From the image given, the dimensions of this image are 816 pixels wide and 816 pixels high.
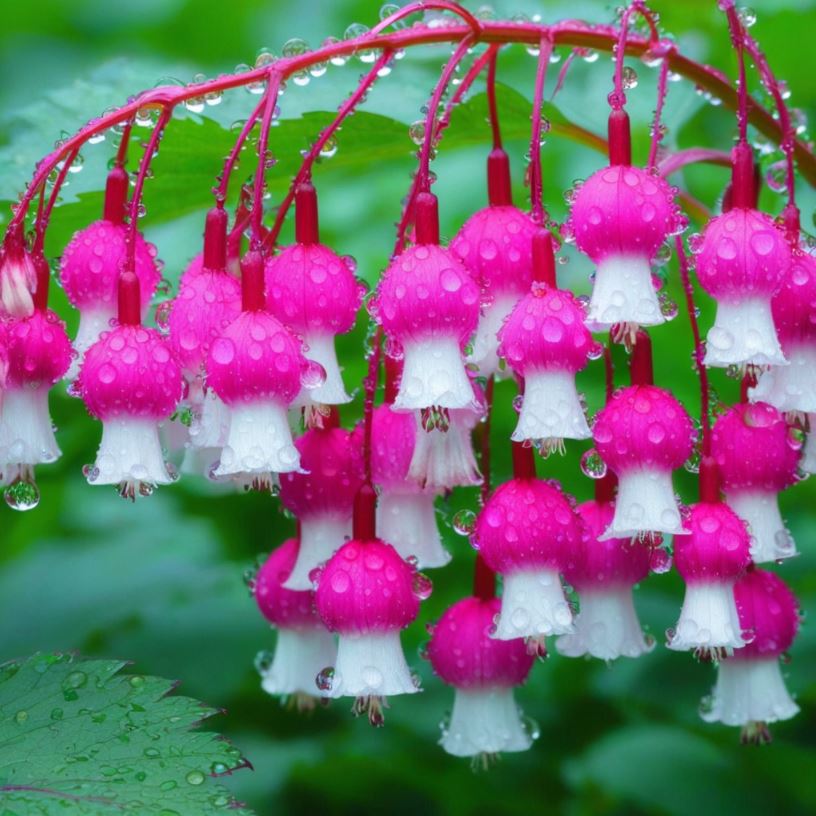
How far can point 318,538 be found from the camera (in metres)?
1.75

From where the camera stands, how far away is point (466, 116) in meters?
1.99

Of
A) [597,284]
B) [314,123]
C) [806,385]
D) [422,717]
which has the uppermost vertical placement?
Result: [314,123]

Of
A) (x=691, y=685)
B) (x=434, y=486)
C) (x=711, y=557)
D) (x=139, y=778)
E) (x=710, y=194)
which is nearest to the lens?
(x=139, y=778)

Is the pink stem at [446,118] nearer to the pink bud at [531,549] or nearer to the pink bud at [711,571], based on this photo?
the pink bud at [531,549]

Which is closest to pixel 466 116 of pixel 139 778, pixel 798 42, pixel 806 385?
pixel 806 385

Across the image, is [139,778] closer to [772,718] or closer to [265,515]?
[772,718]

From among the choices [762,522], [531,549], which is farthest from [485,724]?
[762,522]

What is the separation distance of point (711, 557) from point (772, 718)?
332mm

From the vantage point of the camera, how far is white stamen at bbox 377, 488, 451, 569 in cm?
177

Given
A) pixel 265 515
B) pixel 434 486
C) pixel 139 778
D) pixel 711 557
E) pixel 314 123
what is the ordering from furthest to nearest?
pixel 265 515 < pixel 314 123 < pixel 434 486 < pixel 711 557 < pixel 139 778

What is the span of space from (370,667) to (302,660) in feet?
0.85

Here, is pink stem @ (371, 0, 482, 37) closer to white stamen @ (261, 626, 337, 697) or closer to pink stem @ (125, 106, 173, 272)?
pink stem @ (125, 106, 173, 272)

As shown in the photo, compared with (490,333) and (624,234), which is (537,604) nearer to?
(490,333)

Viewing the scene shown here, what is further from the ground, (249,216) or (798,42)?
(798,42)
